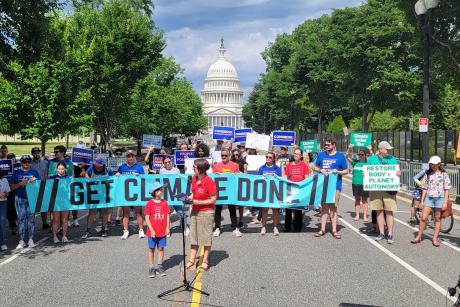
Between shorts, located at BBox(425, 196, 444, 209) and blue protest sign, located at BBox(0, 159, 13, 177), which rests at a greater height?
blue protest sign, located at BBox(0, 159, 13, 177)

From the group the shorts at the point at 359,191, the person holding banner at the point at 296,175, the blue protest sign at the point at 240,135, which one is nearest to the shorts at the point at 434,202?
the person holding banner at the point at 296,175

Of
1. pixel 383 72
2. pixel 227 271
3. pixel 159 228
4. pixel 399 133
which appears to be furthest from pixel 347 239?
pixel 383 72

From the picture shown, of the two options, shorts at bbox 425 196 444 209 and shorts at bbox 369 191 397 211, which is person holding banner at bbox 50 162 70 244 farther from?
shorts at bbox 425 196 444 209

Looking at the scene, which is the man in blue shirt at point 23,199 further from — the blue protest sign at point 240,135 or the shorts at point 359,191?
the blue protest sign at point 240,135

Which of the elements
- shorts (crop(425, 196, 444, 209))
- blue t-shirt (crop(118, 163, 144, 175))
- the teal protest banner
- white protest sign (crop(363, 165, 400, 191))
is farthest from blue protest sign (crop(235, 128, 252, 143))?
shorts (crop(425, 196, 444, 209))


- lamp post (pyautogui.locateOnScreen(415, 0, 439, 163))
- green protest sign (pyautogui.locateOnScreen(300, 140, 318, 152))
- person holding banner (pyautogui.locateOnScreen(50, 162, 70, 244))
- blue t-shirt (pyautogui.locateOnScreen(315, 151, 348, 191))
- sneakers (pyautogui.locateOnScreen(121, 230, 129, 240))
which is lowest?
sneakers (pyautogui.locateOnScreen(121, 230, 129, 240))

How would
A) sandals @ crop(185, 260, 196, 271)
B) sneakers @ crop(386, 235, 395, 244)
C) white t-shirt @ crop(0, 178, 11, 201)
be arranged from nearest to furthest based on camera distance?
sandals @ crop(185, 260, 196, 271)
white t-shirt @ crop(0, 178, 11, 201)
sneakers @ crop(386, 235, 395, 244)

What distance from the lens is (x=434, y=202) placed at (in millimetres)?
10062

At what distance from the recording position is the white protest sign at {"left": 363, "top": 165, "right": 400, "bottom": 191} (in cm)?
1044

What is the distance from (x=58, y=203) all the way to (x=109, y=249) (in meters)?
1.79

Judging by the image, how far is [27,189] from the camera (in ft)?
33.8

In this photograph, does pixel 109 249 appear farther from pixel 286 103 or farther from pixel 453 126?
pixel 453 126

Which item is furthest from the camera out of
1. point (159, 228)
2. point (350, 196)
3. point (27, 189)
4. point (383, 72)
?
point (383, 72)

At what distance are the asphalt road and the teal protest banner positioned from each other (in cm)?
75
